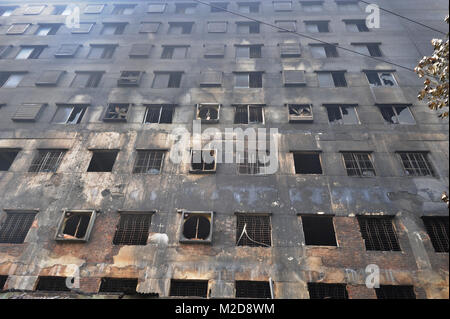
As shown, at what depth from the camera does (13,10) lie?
82.0 feet

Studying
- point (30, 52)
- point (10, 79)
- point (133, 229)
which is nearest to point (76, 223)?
point (133, 229)

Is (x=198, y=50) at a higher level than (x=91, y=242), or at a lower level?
higher

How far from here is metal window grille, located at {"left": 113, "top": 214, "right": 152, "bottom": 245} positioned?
11945 millimetres

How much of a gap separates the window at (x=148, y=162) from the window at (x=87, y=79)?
7.95m

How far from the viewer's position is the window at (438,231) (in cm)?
1106

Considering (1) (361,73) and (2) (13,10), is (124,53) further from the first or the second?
(1) (361,73)

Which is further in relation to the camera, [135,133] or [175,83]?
[175,83]

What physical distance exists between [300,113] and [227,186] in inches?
269

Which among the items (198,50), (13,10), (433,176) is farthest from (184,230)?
(13,10)

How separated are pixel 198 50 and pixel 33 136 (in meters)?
13.1

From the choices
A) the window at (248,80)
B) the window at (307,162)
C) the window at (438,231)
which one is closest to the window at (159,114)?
the window at (248,80)

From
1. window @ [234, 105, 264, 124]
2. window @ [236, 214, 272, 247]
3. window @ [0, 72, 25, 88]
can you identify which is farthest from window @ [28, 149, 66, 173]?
window @ [236, 214, 272, 247]
